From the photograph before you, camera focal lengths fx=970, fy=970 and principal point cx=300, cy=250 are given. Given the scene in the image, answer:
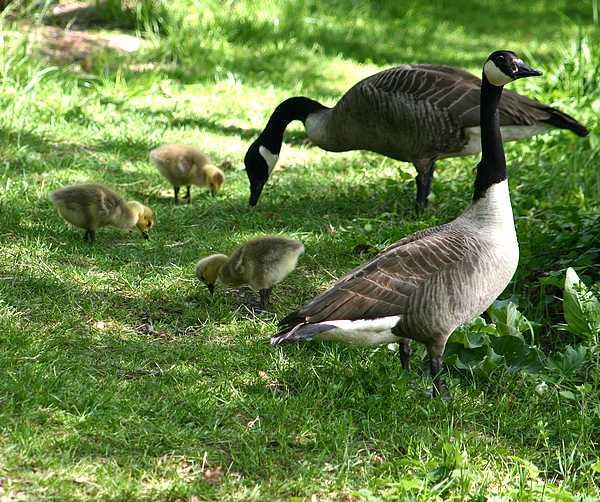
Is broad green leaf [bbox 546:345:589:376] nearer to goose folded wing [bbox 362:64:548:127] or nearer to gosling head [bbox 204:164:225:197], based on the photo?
goose folded wing [bbox 362:64:548:127]

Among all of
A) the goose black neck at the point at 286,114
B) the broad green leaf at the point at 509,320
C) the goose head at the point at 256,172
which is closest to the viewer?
the broad green leaf at the point at 509,320

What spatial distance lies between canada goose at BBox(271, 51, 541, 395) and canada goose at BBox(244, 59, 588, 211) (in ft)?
8.20

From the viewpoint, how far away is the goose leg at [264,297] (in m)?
6.26

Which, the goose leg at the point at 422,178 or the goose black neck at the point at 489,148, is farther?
the goose leg at the point at 422,178

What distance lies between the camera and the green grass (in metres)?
4.43

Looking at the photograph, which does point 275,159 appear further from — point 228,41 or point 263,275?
point 228,41

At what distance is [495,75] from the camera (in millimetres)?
5414

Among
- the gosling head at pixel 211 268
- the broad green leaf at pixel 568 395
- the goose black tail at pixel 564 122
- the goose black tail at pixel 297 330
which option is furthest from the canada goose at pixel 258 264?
the goose black tail at pixel 564 122

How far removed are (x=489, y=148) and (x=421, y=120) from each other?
2.44 meters

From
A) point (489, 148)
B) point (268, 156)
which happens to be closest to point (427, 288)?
point (489, 148)

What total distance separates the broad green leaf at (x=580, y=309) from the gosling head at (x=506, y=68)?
3.89 feet

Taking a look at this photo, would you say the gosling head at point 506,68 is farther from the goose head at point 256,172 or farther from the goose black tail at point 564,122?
the goose head at point 256,172

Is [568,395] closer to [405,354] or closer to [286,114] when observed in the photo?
[405,354]

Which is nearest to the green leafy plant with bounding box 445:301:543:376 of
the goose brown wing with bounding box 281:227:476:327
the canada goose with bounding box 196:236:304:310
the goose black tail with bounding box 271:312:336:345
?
the goose brown wing with bounding box 281:227:476:327
